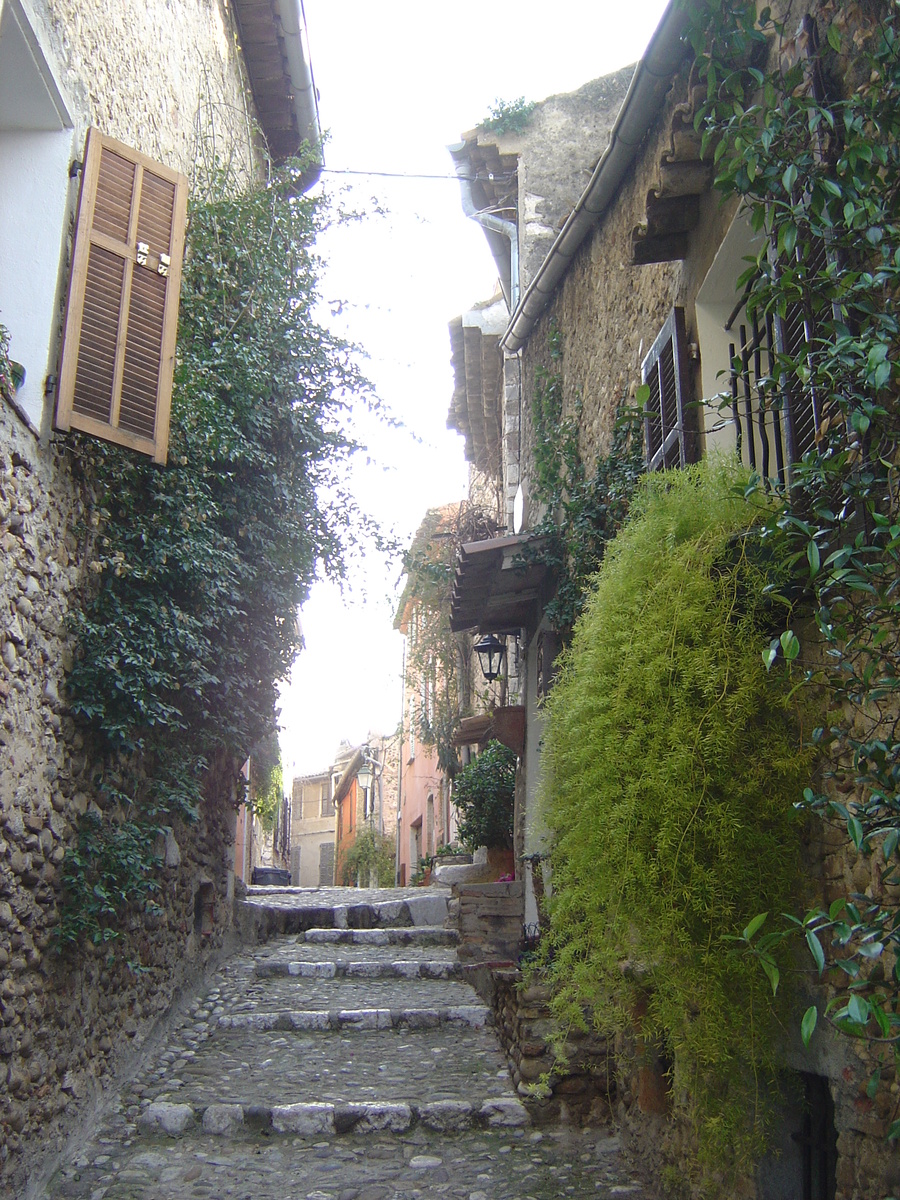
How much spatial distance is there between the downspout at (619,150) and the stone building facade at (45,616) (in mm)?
2798

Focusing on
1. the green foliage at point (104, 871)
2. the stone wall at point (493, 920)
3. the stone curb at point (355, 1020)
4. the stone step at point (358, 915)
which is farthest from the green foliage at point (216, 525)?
the stone step at point (358, 915)

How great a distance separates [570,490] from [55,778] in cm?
373

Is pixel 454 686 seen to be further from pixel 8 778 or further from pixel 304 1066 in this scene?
pixel 8 778

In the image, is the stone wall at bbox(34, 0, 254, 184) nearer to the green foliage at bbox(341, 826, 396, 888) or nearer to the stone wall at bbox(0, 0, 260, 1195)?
the stone wall at bbox(0, 0, 260, 1195)

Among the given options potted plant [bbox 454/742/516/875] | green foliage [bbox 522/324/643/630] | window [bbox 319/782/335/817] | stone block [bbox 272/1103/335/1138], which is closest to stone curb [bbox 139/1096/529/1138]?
stone block [bbox 272/1103/335/1138]

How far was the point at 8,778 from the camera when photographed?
4.04 meters

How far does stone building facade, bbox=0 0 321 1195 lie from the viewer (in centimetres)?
408

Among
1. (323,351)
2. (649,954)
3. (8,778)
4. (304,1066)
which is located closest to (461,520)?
(323,351)

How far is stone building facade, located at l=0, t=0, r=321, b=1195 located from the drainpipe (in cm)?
628

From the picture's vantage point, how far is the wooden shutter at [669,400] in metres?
4.65

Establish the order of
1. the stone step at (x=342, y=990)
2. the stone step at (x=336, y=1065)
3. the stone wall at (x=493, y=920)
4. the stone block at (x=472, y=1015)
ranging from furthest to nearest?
1. the stone wall at (x=493, y=920)
2. the stone step at (x=342, y=990)
3. the stone block at (x=472, y=1015)
4. the stone step at (x=336, y=1065)

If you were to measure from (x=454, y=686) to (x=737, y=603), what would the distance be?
1040 cm

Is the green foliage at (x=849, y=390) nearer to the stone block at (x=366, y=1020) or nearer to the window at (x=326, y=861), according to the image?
the stone block at (x=366, y=1020)

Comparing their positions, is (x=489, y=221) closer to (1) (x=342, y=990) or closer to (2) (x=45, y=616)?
(1) (x=342, y=990)
